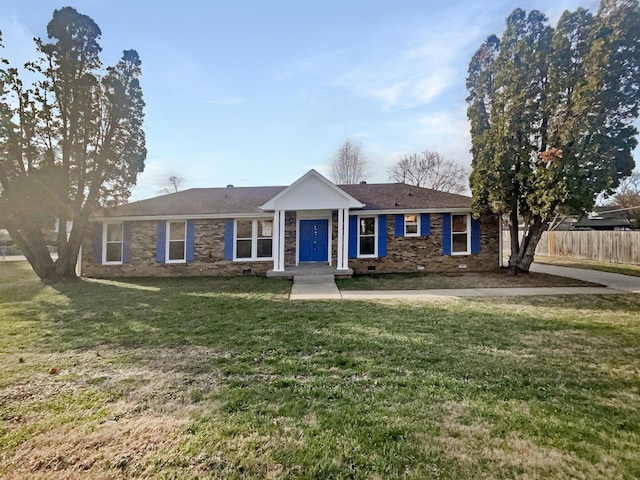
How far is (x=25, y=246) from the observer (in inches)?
460

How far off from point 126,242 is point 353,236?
372 inches

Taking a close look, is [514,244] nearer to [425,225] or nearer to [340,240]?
[425,225]

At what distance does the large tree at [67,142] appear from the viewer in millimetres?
10734

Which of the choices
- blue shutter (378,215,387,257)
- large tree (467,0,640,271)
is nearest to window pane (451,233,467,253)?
large tree (467,0,640,271)

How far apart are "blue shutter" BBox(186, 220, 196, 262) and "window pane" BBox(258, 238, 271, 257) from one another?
2723 mm

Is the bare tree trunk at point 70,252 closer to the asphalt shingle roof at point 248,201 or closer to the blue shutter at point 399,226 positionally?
the asphalt shingle roof at point 248,201

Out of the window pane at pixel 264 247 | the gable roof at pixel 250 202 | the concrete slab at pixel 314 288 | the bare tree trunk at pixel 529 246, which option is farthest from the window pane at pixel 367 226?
the bare tree trunk at pixel 529 246

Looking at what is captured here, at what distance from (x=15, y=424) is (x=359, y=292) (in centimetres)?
783

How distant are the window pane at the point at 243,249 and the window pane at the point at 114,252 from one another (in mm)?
4931

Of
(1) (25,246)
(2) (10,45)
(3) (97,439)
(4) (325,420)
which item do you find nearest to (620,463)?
(4) (325,420)

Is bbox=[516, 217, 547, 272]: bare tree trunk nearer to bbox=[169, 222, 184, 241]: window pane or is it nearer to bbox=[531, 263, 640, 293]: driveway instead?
bbox=[531, 263, 640, 293]: driveway

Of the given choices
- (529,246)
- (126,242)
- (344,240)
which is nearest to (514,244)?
(529,246)

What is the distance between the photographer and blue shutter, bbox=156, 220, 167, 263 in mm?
13570

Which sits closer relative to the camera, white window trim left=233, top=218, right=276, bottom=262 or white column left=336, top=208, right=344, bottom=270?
white column left=336, top=208, right=344, bottom=270
